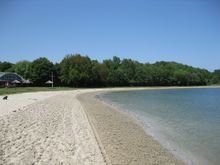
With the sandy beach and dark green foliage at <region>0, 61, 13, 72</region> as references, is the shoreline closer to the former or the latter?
the sandy beach

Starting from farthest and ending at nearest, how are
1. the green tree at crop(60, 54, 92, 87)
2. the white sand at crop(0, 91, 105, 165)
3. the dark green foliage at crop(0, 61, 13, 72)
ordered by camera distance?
the dark green foliage at crop(0, 61, 13, 72) → the green tree at crop(60, 54, 92, 87) → the white sand at crop(0, 91, 105, 165)

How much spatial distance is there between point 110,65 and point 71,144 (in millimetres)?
99945

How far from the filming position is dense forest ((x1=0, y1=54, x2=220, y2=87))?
80625 mm

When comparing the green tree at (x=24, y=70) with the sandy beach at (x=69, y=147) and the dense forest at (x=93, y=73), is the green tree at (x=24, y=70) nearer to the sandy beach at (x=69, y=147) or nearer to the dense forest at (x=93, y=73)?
the dense forest at (x=93, y=73)

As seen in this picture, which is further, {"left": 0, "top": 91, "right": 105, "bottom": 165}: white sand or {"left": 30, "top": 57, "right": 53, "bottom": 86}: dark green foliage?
{"left": 30, "top": 57, "right": 53, "bottom": 86}: dark green foliage

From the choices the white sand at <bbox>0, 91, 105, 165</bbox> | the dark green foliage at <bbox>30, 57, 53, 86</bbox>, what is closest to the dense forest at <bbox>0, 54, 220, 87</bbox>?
the dark green foliage at <bbox>30, 57, 53, 86</bbox>

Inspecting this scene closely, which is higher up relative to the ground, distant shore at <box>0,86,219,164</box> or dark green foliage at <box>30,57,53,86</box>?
dark green foliage at <box>30,57,53,86</box>

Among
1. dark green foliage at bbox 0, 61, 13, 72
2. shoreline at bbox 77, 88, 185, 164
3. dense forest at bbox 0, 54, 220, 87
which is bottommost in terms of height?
shoreline at bbox 77, 88, 185, 164

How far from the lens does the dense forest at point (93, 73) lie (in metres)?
80.6

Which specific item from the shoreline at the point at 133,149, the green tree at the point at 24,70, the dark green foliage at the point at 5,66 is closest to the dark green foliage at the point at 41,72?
the green tree at the point at 24,70

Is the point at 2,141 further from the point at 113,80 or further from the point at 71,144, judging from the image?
the point at 113,80

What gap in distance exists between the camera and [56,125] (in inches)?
494

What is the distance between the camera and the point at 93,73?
8581 cm

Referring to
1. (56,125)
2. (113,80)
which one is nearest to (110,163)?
(56,125)
